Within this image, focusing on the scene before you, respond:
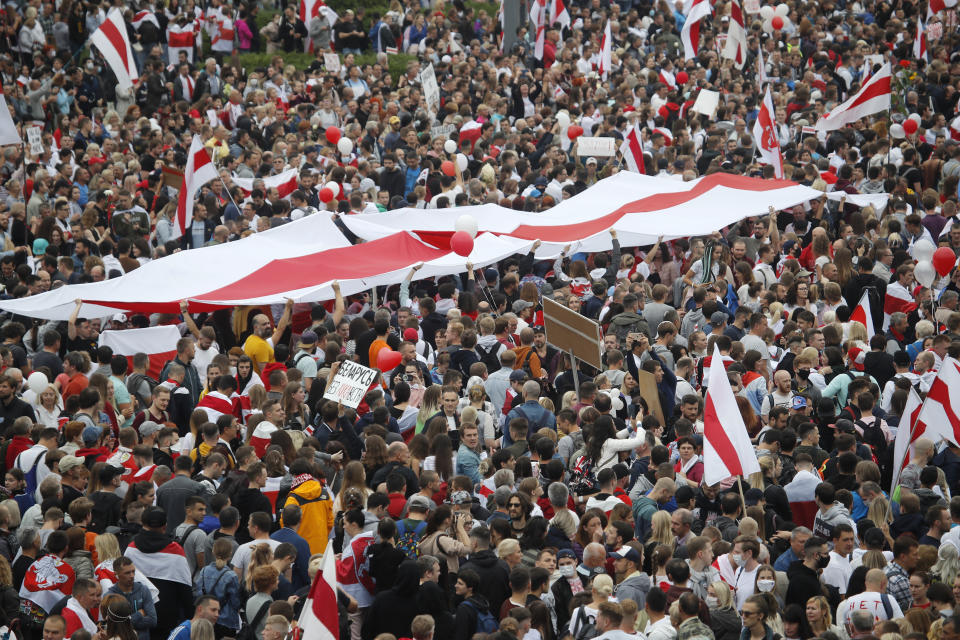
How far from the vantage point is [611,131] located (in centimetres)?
2117

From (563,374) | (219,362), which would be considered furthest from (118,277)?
(563,374)

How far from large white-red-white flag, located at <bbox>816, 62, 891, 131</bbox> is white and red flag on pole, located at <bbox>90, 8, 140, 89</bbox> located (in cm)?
1155

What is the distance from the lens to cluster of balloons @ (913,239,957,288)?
14.3m

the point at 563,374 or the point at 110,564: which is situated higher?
the point at 110,564

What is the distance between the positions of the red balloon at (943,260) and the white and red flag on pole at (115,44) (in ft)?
44.1

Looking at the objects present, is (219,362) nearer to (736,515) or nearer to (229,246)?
(229,246)

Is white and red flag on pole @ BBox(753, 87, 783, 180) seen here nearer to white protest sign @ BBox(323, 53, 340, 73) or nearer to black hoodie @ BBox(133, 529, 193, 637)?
white protest sign @ BBox(323, 53, 340, 73)

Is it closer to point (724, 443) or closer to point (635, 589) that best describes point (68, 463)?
point (635, 589)

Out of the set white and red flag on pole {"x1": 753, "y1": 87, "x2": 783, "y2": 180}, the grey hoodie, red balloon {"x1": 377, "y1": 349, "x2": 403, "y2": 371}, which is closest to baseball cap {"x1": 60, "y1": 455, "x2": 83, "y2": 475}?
red balloon {"x1": 377, "y1": 349, "x2": 403, "y2": 371}

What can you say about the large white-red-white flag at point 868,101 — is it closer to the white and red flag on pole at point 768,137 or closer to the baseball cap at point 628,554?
the white and red flag on pole at point 768,137

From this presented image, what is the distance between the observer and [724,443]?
31.6 feet

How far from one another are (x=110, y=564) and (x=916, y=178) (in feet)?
45.4

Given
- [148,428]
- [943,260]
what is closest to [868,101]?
[943,260]

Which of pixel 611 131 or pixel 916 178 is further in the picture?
pixel 611 131
